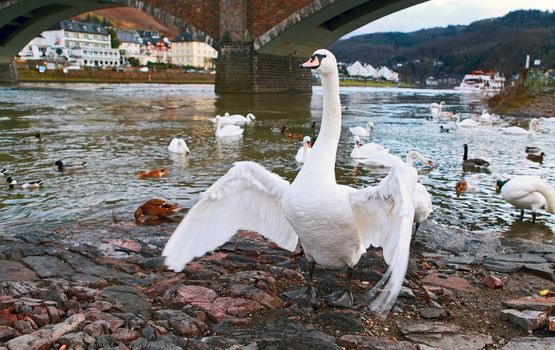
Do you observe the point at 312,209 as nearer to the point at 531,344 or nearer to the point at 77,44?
the point at 531,344

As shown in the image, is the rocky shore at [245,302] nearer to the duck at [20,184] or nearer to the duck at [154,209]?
the duck at [154,209]

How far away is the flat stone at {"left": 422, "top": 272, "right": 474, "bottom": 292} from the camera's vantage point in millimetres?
4598

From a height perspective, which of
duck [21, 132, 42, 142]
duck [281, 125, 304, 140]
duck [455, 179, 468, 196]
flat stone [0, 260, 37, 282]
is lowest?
duck [455, 179, 468, 196]

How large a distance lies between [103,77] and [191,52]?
93489 mm

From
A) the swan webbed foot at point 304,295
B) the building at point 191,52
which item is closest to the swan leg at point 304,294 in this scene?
the swan webbed foot at point 304,295

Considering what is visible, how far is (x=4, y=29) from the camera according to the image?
49438 mm

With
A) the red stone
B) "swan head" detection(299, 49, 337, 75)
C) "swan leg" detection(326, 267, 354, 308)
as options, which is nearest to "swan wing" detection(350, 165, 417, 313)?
"swan leg" detection(326, 267, 354, 308)

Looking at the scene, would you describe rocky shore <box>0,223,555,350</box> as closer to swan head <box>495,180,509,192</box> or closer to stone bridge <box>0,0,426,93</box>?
swan head <box>495,180,509,192</box>

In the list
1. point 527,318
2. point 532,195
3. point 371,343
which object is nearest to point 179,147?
point 532,195

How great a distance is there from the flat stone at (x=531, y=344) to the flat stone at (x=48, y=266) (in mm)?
3662

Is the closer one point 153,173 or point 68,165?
point 153,173

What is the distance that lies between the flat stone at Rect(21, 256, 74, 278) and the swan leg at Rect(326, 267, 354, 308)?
7.74 feet

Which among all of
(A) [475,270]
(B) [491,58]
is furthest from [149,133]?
(B) [491,58]

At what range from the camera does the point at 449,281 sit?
4723 millimetres
